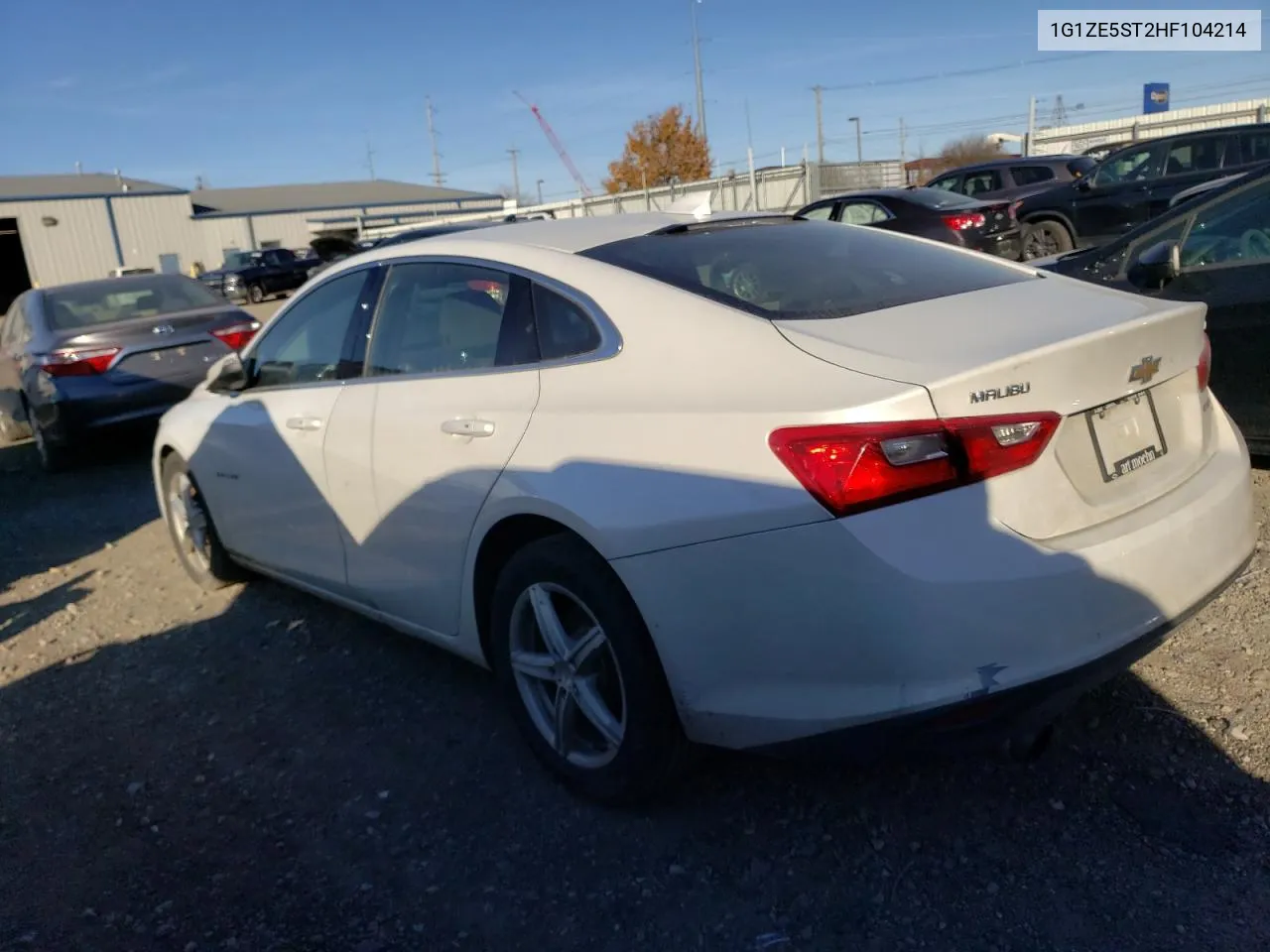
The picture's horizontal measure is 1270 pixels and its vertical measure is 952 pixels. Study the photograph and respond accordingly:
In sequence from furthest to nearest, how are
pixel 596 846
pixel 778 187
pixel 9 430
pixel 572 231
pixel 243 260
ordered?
pixel 243 260, pixel 778 187, pixel 9 430, pixel 572 231, pixel 596 846

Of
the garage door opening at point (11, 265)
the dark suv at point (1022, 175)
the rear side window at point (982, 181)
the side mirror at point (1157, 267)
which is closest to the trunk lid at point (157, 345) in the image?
the side mirror at point (1157, 267)

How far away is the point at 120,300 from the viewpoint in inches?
340

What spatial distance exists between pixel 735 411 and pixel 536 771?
1429mm

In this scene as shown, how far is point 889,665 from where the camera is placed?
2.18 meters

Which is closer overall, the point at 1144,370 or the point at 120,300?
the point at 1144,370

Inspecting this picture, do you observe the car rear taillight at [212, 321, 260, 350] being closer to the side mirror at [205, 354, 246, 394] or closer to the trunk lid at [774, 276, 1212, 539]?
the side mirror at [205, 354, 246, 394]

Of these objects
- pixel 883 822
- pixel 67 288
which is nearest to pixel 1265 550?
pixel 883 822

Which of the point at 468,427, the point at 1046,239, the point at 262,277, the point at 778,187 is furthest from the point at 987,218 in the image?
the point at 262,277

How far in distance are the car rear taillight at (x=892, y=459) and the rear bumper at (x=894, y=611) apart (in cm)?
4

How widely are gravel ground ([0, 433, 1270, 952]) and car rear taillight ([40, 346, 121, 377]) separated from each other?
4.56 m

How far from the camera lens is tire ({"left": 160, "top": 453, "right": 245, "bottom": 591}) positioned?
496 cm

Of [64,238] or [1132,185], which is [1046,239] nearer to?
[1132,185]

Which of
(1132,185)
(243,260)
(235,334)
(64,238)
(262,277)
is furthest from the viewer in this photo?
(64,238)

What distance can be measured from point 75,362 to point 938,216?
32.5 ft
